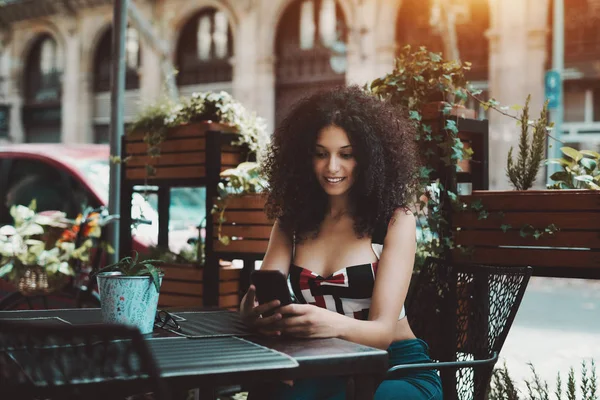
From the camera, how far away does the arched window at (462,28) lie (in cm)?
1583

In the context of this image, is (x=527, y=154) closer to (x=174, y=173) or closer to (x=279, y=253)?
(x=279, y=253)

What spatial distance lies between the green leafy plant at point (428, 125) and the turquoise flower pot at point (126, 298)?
5.24 ft

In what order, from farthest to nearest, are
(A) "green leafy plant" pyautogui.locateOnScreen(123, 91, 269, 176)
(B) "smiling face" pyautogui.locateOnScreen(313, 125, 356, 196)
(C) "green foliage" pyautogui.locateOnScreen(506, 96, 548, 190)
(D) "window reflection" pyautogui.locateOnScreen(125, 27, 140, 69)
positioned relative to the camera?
(D) "window reflection" pyautogui.locateOnScreen(125, 27, 140, 69) → (A) "green leafy plant" pyautogui.locateOnScreen(123, 91, 269, 176) → (C) "green foliage" pyautogui.locateOnScreen(506, 96, 548, 190) → (B) "smiling face" pyautogui.locateOnScreen(313, 125, 356, 196)

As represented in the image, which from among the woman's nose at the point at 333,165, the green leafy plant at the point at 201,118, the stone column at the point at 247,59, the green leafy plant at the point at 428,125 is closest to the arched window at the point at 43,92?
the stone column at the point at 247,59

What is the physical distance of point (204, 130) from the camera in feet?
14.7

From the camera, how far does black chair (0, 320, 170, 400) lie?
135 centimetres

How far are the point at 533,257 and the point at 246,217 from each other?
1.70 m

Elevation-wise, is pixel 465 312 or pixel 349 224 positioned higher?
pixel 349 224

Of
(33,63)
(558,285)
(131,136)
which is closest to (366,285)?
(131,136)

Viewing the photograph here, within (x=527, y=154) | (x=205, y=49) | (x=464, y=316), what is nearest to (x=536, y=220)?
(x=527, y=154)

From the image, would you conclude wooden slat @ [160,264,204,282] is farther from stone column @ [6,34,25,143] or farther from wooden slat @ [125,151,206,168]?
stone column @ [6,34,25,143]

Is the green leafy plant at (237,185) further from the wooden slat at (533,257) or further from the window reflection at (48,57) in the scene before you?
the window reflection at (48,57)

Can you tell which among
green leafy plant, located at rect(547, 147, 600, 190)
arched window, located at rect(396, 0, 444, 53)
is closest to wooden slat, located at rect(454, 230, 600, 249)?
green leafy plant, located at rect(547, 147, 600, 190)

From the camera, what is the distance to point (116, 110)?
528cm
